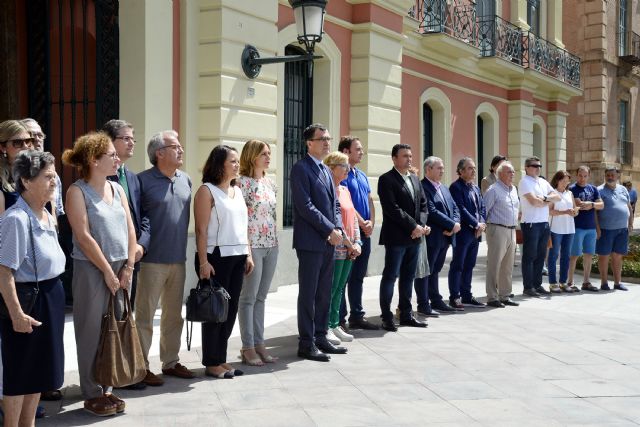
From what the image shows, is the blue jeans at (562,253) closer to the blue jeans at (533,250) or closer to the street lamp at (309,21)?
the blue jeans at (533,250)

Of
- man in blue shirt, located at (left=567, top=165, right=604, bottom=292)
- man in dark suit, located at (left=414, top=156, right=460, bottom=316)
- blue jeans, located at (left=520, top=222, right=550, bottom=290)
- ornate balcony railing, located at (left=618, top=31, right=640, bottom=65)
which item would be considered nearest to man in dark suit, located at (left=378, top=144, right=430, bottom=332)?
man in dark suit, located at (left=414, top=156, right=460, bottom=316)

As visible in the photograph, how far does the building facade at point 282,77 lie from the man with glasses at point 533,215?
118 inches

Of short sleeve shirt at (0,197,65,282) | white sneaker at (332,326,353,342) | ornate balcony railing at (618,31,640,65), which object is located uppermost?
A: ornate balcony railing at (618,31,640,65)

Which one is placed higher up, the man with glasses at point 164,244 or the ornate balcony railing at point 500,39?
the ornate balcony railing at point 500,39

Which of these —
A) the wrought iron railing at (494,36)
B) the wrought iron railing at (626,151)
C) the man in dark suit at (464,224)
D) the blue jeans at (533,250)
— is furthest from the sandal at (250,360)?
the wrought iron railing at (626,151)

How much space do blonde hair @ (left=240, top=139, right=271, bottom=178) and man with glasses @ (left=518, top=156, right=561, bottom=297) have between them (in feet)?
17.1

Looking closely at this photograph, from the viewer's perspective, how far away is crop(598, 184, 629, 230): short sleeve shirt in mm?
11859

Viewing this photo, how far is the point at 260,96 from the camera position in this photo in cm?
1041

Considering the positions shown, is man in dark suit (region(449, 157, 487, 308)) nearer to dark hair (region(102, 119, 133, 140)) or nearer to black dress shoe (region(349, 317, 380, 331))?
black dress shoe (region(349, 317, 380, 331))

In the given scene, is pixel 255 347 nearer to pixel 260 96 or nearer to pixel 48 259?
pixel 48 259

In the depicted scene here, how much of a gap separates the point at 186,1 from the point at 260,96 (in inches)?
59.8

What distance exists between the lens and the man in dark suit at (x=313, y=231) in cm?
676

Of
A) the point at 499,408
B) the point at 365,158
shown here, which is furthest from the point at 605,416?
the point at 365,158

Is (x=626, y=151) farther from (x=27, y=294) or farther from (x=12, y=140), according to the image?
(x=27, y=294)
